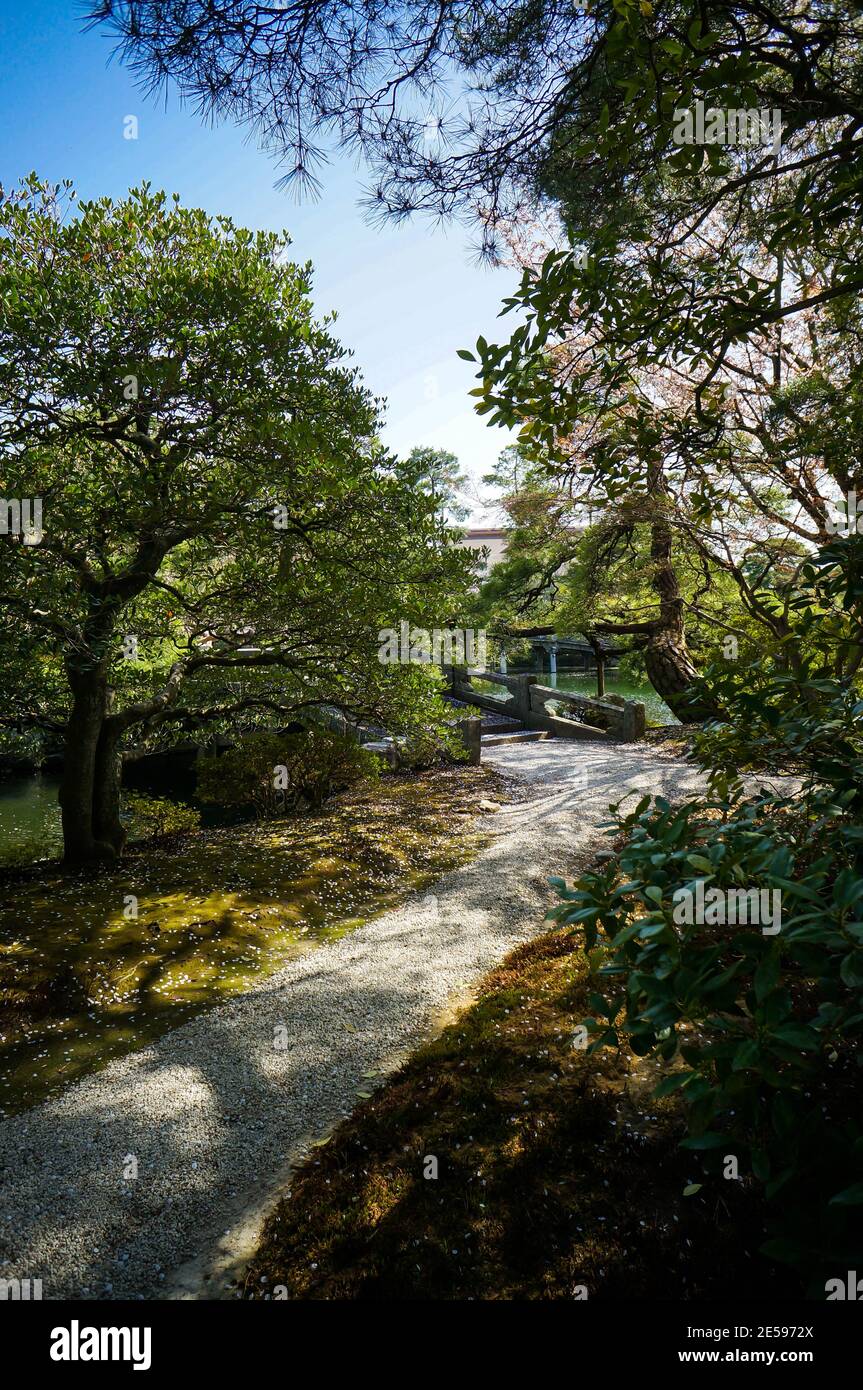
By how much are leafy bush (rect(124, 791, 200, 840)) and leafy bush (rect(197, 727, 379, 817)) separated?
1.76ft

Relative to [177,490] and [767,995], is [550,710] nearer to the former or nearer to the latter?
[177,490]

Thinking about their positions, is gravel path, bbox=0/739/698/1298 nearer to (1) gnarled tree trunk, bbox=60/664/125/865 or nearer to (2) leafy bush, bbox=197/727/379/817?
(1) gnarled tree trunk, bbox=60/664/125/865

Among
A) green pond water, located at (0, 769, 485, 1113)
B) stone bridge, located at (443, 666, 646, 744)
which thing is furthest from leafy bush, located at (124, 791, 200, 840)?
stone bridge, located at (443, 666, 646, 744)

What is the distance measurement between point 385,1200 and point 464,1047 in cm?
134

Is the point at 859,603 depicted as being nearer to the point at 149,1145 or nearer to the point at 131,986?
the point at 149,1145

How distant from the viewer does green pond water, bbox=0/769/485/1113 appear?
5004 millimetres

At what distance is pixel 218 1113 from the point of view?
13.3 feet

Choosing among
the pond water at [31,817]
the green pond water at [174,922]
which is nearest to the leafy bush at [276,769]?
the green pond water at [174,922]

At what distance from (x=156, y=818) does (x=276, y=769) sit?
7.29 feet

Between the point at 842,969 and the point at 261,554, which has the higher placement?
the point at 261,554

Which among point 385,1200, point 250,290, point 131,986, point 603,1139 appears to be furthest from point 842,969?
point 250,290

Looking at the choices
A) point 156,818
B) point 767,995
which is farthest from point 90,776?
point 767,995

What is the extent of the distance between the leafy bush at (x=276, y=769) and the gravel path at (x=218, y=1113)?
4.84 m

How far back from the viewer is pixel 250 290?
5812mm
